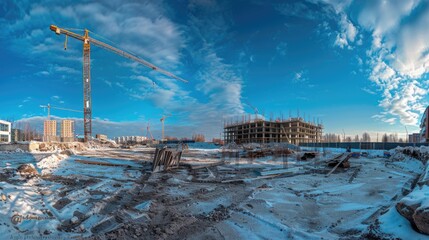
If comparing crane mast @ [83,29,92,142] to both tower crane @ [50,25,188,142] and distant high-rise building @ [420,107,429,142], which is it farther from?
distant high-rise building @ [420,107,429,142]

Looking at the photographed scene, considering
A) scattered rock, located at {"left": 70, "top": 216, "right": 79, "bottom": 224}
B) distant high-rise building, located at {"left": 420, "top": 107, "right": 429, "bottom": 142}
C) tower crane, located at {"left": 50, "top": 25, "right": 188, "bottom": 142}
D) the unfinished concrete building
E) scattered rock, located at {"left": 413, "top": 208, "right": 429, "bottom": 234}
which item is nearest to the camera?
scattered rock, located at {"left": 413, "top": 208, "right": 429, "bottom": 234}

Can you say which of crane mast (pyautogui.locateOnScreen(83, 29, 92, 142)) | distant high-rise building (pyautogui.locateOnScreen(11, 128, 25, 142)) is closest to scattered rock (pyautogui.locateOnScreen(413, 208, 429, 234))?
crane mast (pyautogui.locateOnScreen(83, 29, 92, 142))

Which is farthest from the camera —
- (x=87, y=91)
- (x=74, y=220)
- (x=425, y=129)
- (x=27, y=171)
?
(x=87, y=91)

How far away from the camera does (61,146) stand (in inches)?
1185

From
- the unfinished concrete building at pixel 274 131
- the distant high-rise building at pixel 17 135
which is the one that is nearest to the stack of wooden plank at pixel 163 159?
the unfinished concrete building at pixel 274 131

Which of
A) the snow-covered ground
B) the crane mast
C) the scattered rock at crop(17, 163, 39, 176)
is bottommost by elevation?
the snow-covered ground

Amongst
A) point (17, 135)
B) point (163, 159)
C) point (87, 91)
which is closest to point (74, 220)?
point (163, 159)

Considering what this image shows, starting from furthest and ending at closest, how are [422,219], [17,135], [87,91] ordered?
[17,135] → [87,91] → [422,219]

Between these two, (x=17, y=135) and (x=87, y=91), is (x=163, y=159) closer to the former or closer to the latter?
(x=87, y=91)

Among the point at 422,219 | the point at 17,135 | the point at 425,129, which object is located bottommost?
the point at 422,219

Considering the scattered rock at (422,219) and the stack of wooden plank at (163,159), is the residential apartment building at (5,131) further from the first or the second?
the scattered rock at (422,219)

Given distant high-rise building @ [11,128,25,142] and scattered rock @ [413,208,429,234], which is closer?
scattered rock @ [413,208,429,234]

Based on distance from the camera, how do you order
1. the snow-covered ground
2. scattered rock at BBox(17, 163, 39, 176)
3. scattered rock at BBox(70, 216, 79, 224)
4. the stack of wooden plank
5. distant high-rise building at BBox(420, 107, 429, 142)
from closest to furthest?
1. the snow-covered ground
2. scattered rock at BBox(70, 216, 79, 224)
3. scattered rock at BBox(17, 163, 39, 176)
4. the stack of wooden plank
5. distant high-rise building at BBox(420, 107, 429, 142)

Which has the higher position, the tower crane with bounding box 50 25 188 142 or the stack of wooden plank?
the tower crane with bounding box 50 25 188 142
